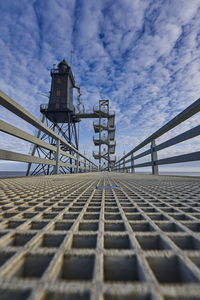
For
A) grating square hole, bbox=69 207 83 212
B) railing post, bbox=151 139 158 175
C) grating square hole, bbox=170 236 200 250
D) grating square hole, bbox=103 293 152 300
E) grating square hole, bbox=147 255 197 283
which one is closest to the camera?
grating square hole, bbox=103 293 152 300

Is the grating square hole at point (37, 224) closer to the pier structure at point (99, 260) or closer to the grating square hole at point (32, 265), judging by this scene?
the pier structure at point (99, 260)

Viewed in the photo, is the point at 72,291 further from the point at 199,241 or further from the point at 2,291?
the point at 199,241

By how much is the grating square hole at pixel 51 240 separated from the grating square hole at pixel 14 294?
24cm

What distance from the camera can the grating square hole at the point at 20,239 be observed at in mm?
A: 577

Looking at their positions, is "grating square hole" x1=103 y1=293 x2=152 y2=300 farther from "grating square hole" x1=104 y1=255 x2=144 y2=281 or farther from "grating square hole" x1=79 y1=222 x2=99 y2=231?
"grating square hole" x1=79 y1=222 x2=99 y2=231

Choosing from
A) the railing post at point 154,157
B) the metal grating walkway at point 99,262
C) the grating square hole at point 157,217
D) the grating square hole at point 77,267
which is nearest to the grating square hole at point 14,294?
the metal grating walkway at point 99,262

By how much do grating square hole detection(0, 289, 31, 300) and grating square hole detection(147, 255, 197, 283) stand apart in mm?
365

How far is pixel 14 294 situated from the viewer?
315mm

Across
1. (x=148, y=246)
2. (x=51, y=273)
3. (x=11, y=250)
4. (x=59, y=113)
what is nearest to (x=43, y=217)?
(x=11, y=250)

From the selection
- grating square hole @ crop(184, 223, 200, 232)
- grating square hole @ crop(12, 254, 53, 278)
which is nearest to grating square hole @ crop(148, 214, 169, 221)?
grating square hole @ crop(184, 223, 200, 232)

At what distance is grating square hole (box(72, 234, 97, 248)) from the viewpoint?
0.56 metres

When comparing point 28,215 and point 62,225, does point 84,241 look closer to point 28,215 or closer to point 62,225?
point 62,225

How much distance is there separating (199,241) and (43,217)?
0.80m

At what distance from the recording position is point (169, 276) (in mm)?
422
